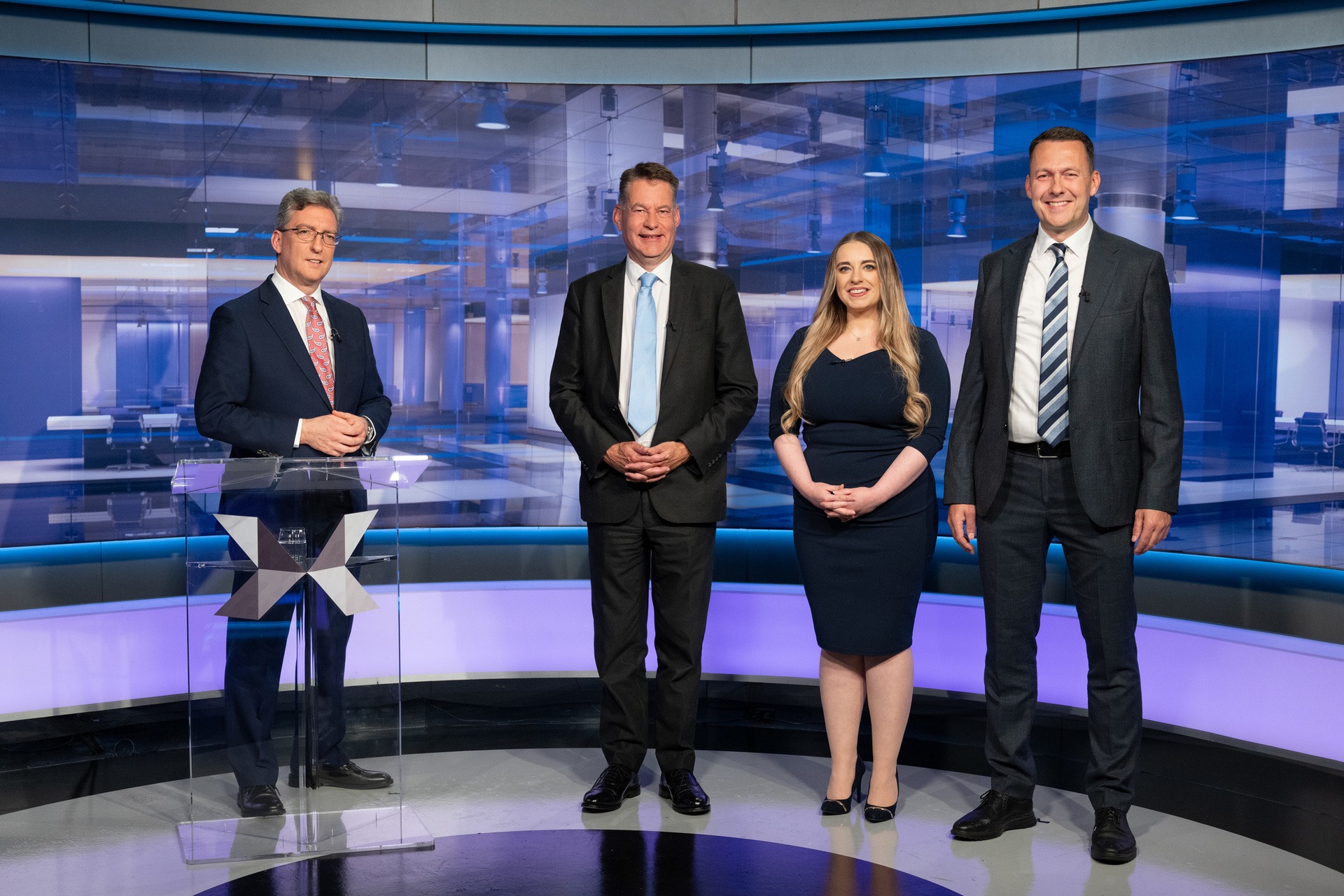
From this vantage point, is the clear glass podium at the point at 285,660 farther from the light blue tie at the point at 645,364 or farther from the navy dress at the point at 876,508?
the navy dress at the point at 876,508

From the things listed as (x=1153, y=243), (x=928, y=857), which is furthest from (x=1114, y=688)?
(x=1153, y=243)

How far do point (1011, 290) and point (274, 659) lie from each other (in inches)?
83.1

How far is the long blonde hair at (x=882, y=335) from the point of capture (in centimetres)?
309

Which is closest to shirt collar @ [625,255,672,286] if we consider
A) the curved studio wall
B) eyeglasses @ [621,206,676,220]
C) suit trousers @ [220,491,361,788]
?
eyeglasses @ [621,206,676,220]

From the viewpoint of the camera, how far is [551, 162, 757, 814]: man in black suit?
10.6 ft

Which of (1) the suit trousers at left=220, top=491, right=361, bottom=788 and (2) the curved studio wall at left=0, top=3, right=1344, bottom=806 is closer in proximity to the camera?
(1) the suit trousers at left=220, top=491, right=361, bottom=788

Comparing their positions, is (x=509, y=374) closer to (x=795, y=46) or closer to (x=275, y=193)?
(x=275, y=193)

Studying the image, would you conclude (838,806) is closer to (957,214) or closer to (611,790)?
(611,790)

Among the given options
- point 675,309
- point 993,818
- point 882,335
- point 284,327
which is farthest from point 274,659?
point 993,818

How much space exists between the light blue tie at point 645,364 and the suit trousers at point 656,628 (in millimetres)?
216

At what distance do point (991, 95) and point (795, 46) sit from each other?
85cm

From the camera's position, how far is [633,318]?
3309 millimetres

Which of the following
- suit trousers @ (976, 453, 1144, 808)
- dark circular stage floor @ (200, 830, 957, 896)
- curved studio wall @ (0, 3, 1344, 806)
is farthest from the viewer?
curved studio wall @ (0, 3, 1344, 806)

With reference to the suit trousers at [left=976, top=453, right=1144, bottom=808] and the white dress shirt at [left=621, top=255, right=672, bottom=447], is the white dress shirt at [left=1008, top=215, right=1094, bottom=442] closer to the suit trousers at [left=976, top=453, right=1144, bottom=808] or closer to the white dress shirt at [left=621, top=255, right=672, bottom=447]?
the suit trousers at [left=976, top=453, right=1144, bottom=808]
